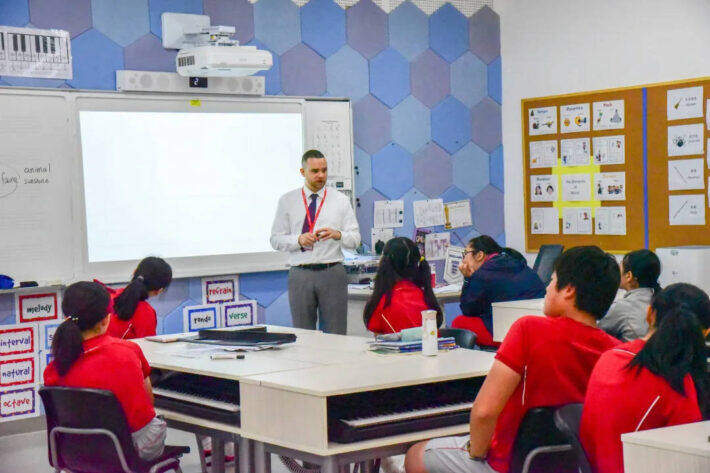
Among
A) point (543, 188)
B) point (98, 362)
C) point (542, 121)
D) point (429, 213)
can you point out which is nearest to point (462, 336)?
point (98, 362)

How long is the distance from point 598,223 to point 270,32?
267cm

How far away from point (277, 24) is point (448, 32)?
4.87 ft

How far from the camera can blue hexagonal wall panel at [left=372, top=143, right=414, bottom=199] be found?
22.5 feet

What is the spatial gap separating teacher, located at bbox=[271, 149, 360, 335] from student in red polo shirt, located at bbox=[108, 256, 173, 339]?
1419 mm

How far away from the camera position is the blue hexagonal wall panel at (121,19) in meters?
5.66

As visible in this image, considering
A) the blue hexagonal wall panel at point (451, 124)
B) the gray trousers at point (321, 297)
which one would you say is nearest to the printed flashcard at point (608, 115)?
the blue hexagonal wall panel at point (451, 124)

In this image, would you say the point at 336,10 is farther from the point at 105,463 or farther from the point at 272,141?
the point at 105,463

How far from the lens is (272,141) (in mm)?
6258

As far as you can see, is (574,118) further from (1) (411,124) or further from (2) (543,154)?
(1) (411,124)

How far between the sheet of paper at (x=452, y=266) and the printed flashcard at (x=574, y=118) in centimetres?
119

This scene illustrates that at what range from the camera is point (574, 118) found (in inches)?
277

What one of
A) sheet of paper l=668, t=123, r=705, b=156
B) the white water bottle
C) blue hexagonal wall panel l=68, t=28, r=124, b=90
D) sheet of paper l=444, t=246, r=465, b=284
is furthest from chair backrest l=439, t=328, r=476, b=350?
sheet of paper l=444, t=246, r=465, b=284

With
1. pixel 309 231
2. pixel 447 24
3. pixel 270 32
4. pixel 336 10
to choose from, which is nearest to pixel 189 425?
pixel 309 231

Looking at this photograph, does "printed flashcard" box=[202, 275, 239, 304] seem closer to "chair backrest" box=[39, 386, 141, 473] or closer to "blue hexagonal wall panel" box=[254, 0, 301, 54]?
"blue hexagonal wall panel" box=[254, 0, 301, 54]
